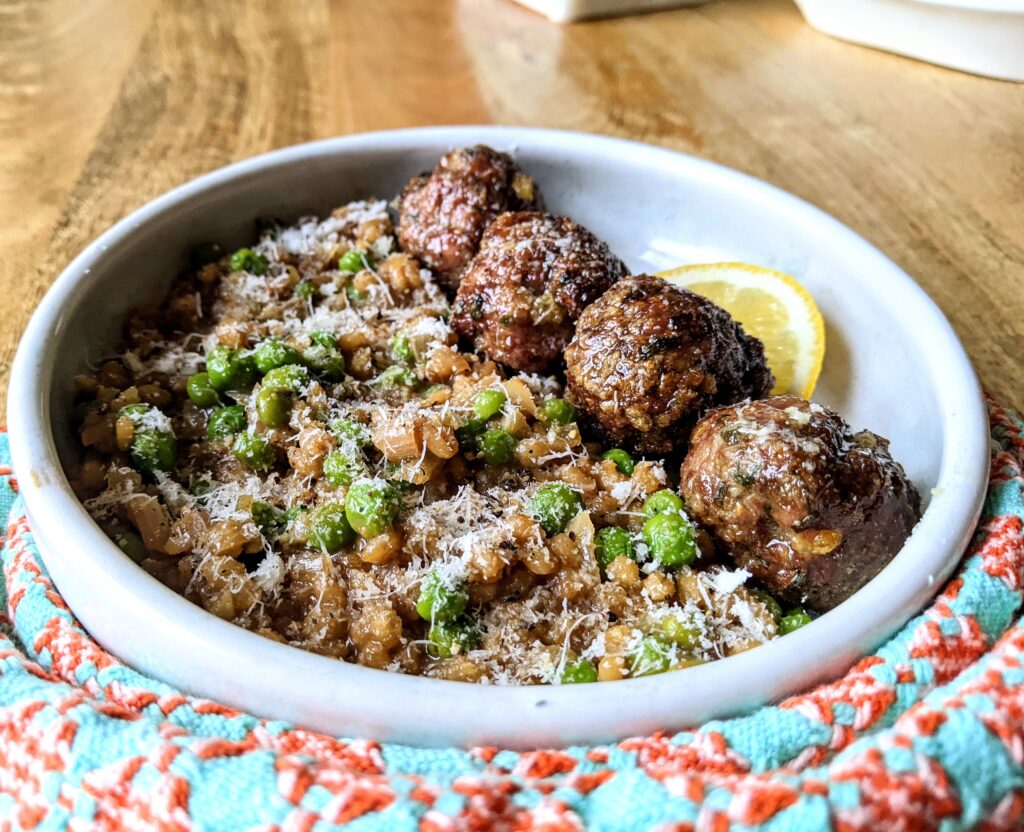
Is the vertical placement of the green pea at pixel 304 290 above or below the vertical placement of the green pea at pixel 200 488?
above

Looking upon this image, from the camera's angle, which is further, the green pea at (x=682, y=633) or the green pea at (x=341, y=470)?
the green pea at (x=341, y=470)

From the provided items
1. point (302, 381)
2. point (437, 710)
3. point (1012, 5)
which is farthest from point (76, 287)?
point (1012, 5)

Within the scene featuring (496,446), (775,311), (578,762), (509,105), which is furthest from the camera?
(509,105)

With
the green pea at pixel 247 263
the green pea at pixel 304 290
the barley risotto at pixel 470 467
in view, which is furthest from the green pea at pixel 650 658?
the green pea at pixel 247 263

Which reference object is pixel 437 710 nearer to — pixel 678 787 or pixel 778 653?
pixel 678 787

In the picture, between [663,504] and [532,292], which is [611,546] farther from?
[532,292]

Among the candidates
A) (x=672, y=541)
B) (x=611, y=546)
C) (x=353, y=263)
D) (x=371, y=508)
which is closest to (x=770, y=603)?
(x=672, y=541)

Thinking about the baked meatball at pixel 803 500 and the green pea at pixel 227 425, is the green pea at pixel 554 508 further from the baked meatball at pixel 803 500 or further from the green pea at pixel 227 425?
the green pea at pixel 227 425

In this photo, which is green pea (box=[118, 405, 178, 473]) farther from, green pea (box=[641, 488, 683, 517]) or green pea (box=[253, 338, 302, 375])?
green pea (box=[641, 488, 683, 517])
